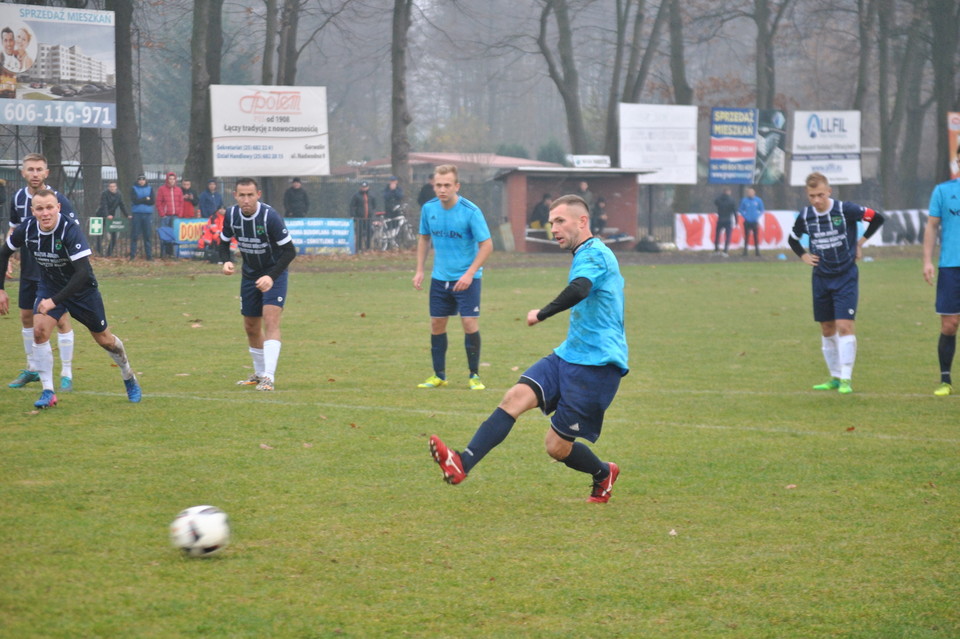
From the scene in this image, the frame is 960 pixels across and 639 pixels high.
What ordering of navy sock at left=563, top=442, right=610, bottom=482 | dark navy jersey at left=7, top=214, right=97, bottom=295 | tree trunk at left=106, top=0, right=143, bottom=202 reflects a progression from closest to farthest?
navy sock at left=563, top=442, right=610, bottom=482
dark navy jersey at left=7, top=214, right=97, bottom=295
tree trunk at left=106, top=0, right=143, bottom=202

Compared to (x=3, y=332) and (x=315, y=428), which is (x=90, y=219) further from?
(x=315, y=428)

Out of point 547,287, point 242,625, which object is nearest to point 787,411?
point 242,625

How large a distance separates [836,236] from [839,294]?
576 millimetres

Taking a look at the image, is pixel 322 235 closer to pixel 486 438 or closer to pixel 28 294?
pixel 28 294

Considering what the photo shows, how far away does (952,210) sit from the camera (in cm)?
1025

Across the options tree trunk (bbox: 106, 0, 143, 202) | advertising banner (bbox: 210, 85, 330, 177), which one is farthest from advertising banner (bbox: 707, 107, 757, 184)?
tree trunk (bbox: 106, 0, 143, 202)

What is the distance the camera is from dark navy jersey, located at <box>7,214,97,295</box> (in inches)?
347

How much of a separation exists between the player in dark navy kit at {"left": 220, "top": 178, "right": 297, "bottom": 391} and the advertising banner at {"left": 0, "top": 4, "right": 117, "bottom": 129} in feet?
59.2

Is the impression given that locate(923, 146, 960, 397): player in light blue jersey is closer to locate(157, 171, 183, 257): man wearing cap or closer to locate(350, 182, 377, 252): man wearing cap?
locate(157, 171, 183, 257): man wearing cap

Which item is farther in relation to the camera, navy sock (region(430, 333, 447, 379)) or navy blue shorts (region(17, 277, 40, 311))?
navy sock (region(430, 333, 447, 379))

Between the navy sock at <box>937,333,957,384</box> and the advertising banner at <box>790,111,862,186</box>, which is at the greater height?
the advertising banner at <box>790,111,862,186</box>

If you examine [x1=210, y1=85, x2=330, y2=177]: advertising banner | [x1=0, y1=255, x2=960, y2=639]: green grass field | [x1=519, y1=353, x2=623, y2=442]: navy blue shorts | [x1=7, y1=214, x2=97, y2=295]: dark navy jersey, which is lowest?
[x1=0, y1=255, x2=960, y2=639]: green grass field

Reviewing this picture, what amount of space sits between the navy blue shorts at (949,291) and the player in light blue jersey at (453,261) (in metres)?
4.48

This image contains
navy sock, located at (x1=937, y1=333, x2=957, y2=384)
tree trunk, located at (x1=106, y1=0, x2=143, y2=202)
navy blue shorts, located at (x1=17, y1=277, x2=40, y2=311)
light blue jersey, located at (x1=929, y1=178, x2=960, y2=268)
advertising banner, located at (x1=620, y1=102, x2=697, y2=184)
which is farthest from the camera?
advertising banner, located at (x1=620, y1=102, x2=697, y2=184)
